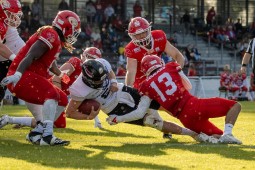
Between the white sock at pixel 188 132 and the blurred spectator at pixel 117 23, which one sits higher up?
the white sock at pixel 188 132

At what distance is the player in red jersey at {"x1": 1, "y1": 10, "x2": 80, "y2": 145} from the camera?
840 cm

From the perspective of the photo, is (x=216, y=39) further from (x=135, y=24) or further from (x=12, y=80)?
(x=12, y=80)

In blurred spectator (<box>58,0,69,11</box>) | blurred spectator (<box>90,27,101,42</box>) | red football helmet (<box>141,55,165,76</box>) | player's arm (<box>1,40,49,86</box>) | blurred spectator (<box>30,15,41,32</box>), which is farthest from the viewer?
blurred spectator (<box>58,0,69,11</box>)

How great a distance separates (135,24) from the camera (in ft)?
33.3

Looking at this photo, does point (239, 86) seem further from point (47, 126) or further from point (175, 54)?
point (47, 126)

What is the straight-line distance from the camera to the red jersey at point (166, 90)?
8844 millimetres

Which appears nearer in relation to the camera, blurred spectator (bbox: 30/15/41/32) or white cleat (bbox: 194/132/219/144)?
white cleat (bbox: 194/132/219/144)

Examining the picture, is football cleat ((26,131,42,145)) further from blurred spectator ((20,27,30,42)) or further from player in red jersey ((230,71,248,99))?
blurred spectator ((20,27,30,42))

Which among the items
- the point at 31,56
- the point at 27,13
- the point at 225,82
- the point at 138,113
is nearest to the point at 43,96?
the point at 31,56

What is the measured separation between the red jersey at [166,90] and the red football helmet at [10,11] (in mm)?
1894

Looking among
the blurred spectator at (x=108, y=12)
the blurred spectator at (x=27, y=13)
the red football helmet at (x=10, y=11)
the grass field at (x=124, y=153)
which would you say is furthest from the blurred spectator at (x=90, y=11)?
the red football helmet at (x=10, y=11)

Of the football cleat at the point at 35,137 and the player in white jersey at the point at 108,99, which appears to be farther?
the player in white jersey at the point at 108,99

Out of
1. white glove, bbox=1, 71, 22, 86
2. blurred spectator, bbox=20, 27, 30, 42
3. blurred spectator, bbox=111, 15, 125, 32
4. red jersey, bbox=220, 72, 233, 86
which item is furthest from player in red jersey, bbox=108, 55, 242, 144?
blurred spectator, bbox=111, 15, 125, 32

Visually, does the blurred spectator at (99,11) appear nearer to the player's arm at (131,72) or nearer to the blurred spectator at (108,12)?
the blurred spectator at (108,12)
